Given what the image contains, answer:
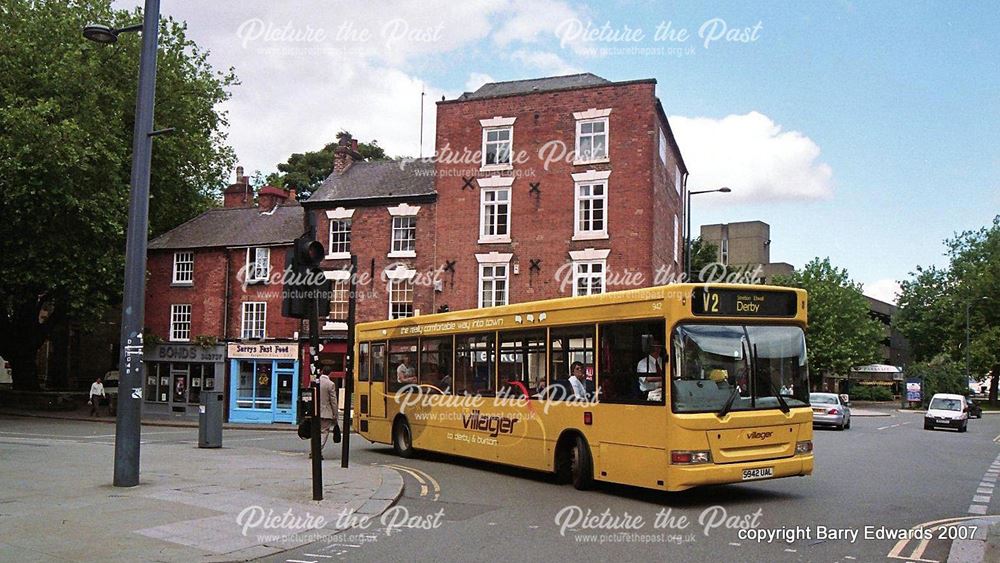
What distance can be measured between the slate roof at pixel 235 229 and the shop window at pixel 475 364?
24.2 m

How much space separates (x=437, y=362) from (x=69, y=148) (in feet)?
71.4

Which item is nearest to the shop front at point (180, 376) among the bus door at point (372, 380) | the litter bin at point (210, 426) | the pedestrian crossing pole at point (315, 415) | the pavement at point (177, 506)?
the litter bin at point (210, 426)

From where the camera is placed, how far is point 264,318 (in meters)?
38.9

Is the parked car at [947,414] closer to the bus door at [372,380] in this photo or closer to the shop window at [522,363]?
the bus door at [372,380]

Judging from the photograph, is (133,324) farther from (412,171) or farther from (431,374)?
(412,171)

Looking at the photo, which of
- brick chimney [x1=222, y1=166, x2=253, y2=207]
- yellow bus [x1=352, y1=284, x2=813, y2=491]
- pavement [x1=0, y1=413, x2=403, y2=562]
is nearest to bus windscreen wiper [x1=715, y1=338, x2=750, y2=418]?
yellow bus [x1=352, y1=284, x2=813, y2=491]

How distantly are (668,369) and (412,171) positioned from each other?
28322mm

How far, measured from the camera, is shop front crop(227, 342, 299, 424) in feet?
125

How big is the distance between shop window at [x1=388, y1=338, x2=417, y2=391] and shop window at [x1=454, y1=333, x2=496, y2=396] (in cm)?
173

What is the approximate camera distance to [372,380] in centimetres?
1923

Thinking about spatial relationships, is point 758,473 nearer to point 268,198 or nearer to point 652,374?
point 652,374

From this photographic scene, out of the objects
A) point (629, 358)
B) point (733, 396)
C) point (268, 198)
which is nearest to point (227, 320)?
point (268, 198)

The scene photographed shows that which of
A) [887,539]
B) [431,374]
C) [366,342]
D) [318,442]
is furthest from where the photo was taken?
[366,342]

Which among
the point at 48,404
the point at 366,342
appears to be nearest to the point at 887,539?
the point at 366,342
